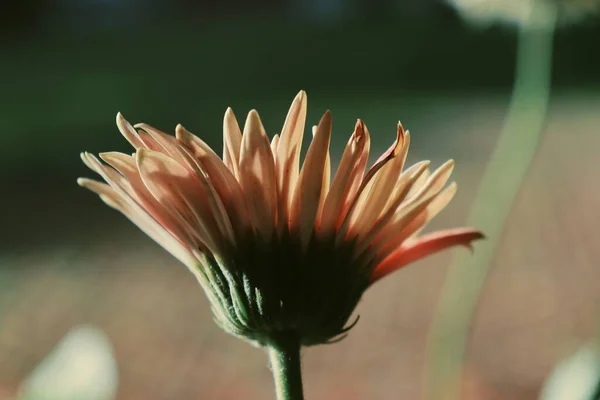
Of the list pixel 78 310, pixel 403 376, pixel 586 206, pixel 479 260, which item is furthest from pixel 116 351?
pixel 586 206

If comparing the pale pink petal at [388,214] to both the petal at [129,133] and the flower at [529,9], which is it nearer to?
the petal at [129,133]

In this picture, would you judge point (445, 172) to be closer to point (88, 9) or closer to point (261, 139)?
point (261, 139)

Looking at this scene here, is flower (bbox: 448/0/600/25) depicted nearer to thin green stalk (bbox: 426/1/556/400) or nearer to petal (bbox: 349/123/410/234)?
thin green stalk (bbox: 426/1/556/400)

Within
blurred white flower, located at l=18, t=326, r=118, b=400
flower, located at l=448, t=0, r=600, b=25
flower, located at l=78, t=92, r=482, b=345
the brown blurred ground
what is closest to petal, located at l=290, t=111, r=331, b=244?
flower, located at l=78, t=92, r=482, b=345

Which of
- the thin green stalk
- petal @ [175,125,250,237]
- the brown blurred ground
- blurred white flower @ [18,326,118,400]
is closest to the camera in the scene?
petal @ [175,125,250,237]

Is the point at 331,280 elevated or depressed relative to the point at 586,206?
elevated

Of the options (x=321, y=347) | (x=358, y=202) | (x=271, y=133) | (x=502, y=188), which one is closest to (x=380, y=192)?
(x=358, y=202)
